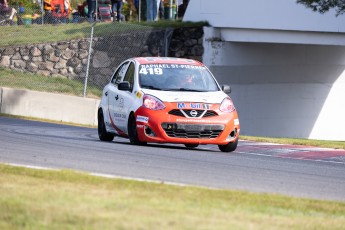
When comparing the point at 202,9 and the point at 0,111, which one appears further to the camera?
the point at 202,9

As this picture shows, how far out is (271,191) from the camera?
36.1 feet

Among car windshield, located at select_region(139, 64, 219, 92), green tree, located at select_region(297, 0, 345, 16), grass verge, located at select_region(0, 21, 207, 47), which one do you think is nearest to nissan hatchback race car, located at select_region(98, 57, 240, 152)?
car windshield, located at select_region(139, 64, 219, 92)

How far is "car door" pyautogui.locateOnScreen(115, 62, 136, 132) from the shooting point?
17.0 metres

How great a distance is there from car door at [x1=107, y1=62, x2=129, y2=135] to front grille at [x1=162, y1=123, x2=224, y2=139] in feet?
4.07

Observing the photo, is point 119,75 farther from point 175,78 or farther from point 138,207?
point 138,207

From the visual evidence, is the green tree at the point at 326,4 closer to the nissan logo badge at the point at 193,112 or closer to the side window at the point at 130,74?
the side window at the point at 130,74

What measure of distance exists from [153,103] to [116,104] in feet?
4.81

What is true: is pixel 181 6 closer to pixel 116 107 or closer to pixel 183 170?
pixel 116 107

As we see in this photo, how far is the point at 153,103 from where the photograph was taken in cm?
1644

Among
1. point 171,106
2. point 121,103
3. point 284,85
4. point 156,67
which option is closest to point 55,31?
point 284,85

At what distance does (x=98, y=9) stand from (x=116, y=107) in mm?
17622

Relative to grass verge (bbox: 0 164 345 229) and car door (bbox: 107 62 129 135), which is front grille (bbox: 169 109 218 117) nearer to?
car door (bbox: 107 62 129 135)

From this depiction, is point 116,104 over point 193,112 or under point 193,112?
under

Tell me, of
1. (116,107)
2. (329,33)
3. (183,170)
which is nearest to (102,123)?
(116,107)
